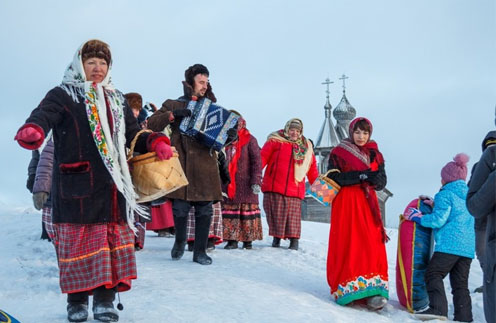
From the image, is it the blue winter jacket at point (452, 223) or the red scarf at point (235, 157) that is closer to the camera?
the blue winter jacket at point (452, 223)

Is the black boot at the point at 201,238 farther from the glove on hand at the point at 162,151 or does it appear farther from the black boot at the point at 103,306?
the black boot at the point at 103,306

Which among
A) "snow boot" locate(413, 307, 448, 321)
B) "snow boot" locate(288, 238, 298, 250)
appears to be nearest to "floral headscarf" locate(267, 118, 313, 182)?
"snow boot" locate(288, 238, 298, 250)

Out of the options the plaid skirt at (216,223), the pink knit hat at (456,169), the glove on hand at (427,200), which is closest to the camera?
the pink knit hat at (456,169)

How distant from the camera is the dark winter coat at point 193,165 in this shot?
608 cm

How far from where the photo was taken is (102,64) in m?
4.09

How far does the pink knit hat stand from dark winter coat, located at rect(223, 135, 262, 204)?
128 inches

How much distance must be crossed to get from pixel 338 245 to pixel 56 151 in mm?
2681

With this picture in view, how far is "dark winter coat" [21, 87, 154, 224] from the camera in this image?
12.6ft

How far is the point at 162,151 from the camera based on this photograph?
4.06m

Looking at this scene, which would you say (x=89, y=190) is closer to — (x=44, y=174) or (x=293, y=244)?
(x=44, y=174)

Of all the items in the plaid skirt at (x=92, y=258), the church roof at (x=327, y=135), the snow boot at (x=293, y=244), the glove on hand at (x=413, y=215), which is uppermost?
the church roof at (x=327, y=135)

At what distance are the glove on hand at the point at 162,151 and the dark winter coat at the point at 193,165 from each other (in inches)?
76.6

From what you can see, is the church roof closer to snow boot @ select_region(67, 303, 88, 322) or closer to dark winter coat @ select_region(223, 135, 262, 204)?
dark winter coat @ select_region(223, 135, 262, 204)

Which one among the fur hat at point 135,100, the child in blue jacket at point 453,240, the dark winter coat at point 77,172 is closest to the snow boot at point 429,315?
the child in blue jacket at point 453,240
